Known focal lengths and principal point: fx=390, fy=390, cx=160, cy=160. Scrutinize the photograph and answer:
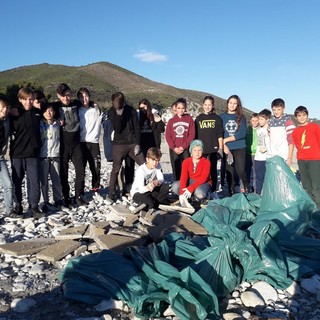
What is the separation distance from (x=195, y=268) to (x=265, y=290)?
723mm

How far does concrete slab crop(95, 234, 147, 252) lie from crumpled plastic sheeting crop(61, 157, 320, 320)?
14.2 inches

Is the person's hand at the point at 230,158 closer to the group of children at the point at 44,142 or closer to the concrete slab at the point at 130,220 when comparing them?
the group of children at the point at 44,142

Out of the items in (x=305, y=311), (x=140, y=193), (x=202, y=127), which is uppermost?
(x=202, y=127)

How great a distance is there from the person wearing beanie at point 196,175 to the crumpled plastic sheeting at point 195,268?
206 centimetres

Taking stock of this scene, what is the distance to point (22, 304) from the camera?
3.47 m

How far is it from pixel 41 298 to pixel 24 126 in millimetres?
3209

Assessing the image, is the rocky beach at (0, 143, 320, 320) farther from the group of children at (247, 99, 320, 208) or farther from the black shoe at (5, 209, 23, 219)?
the group of children at (247, 99, 320, 208)

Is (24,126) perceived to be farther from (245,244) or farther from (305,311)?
(305,311)

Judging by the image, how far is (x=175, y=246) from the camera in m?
4.19

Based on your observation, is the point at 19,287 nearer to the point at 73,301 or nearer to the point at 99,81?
the point at 73,301

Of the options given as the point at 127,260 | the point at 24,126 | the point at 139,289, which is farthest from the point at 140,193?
the point at 139,289

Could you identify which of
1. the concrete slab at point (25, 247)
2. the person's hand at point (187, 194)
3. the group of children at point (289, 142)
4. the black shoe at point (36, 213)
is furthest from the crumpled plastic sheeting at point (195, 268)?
the black shoe at point (36, 213)

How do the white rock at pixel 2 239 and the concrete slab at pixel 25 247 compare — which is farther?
the white rock at pixel 2 239

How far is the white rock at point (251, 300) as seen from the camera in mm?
3518
